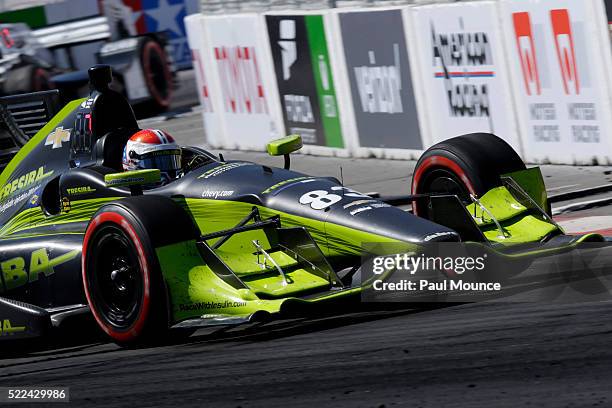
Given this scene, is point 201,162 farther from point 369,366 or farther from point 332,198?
point 369,366

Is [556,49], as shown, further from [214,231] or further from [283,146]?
[214,231]

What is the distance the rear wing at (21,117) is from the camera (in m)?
9.95

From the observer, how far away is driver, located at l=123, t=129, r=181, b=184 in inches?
316

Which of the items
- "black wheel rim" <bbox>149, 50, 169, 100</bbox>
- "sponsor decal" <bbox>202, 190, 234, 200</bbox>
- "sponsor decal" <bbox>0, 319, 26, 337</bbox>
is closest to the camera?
"sponsor decal" <bbox>202, 190, 234, 200</bbox>

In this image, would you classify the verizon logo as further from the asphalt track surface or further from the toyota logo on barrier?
the asphalt track surface

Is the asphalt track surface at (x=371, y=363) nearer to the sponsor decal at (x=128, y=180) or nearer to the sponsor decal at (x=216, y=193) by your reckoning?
the sponsor decal at (x=216, y=193)

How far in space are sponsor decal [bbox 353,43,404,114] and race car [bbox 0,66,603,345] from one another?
6814 millimetres

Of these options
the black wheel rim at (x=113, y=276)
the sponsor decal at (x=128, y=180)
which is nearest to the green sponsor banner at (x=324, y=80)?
the sponsor decal at (x=128, y=180)

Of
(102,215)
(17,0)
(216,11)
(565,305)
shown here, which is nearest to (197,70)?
(216,11)

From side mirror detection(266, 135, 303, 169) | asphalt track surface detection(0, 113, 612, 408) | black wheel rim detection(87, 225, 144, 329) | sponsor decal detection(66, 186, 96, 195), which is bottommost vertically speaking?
asphalt track surface detection(0, 113, 612, 408)

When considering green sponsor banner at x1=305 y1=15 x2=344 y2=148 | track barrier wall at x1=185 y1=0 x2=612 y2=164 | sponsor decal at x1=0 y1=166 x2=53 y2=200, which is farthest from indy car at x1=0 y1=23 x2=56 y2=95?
sponsor decal at x1=0 y1=166 x2=53 y2=200

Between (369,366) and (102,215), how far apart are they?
7.80ft

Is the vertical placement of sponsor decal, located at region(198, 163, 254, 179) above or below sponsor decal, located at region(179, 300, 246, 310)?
above

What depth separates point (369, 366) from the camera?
18.2 ft
